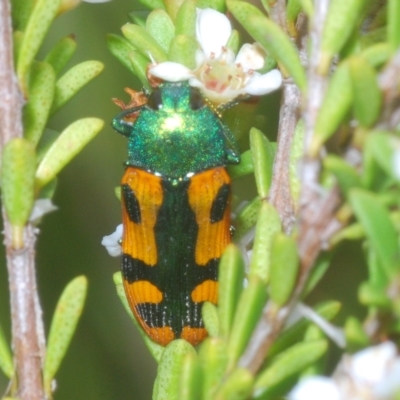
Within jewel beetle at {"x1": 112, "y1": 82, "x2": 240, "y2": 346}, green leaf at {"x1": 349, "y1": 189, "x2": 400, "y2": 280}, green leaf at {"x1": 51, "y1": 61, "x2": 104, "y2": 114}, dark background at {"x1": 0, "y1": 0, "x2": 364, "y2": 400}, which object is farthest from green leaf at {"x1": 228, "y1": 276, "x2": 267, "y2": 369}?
dark background at {"x1": 0, "y1": 0, "x2": 364, "y2": 400}

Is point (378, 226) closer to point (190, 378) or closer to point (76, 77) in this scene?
point (190, 378)

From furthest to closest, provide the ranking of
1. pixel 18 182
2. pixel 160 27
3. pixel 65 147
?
pixel 160 27 → pixel 65 147 → pixel 18 182

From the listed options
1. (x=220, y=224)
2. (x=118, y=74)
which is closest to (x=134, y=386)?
(x=118, y=74)

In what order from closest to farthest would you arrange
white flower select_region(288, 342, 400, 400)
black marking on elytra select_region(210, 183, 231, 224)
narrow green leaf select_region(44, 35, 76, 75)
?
white flower select_region(288, 342, 400, 400) → narrow green leaf select_region(44, 35, 76, 75) → black marking on elytra select_region(210, 183, 231, 224)

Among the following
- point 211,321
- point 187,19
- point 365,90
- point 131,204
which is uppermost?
point 187,19

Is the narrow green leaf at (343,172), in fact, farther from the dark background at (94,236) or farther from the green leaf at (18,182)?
the dark background at (94,236)

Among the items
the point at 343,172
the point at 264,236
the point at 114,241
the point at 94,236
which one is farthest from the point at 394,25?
the point at 94,236

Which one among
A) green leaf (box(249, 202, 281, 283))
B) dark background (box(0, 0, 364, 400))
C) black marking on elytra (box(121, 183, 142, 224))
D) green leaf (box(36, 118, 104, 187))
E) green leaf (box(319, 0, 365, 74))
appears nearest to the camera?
green leaf (box(319, 0, 365, 74))

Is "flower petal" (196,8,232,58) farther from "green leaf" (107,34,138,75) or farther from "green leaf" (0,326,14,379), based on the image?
"green leaf" (0,326,14,379)
